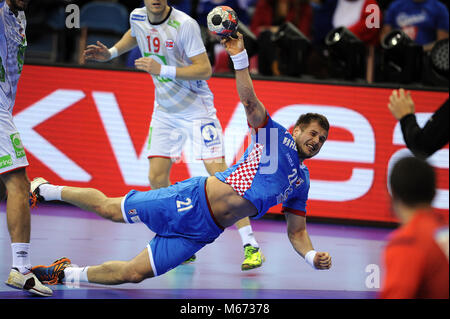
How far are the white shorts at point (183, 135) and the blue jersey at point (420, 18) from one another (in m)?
4.43

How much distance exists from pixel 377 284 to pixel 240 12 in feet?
19.2

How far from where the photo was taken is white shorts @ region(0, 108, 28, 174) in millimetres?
4840

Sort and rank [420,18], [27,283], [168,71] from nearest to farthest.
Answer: [27,283] < [168,71] < [420,18]

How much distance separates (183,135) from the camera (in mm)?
6629

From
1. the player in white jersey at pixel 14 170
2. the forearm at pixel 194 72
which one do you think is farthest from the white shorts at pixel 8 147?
the forearm at pixel 194 72

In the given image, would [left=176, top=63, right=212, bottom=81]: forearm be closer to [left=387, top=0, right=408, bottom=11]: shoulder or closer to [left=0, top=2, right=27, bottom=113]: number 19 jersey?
[left=0, top=2, right=27, bottom=113]: number 19 jersey

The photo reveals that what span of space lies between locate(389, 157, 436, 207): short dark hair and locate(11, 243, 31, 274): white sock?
3039 millimetres

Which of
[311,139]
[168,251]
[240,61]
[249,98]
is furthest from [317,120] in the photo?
[168,251]

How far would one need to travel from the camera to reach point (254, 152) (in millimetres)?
4910

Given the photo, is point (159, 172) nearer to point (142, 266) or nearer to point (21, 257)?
point (142, 266)

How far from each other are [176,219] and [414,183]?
8.17ft
